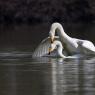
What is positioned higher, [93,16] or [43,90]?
[93,16]

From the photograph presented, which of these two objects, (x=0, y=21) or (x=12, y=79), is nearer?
(x=12, y=79)

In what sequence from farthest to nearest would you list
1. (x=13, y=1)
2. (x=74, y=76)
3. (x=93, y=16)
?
(x=13, y=1) < (x=93, y=16) < (x=74, y=76)

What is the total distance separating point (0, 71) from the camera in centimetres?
1705

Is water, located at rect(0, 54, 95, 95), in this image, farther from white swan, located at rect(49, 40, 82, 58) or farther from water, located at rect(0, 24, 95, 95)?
white swan, located at rect(49, 40, 82, 58)

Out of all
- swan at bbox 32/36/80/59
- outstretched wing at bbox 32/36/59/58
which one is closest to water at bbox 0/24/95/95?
swan at bbox 32/36/80/59

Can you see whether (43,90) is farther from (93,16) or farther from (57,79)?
(93,16)

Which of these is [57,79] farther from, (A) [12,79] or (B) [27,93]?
(B) [27,93]

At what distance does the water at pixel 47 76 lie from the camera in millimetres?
13666

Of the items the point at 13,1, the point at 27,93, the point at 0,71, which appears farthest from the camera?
the point at 13,1

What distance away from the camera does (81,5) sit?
62938 mm

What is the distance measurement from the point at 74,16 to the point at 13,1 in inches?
247

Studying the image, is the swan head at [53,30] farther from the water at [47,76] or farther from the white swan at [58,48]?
the water at [47,76]

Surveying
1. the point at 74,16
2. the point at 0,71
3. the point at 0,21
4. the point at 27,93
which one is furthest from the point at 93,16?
the point at 27,93

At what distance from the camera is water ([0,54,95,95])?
13.7 metres
